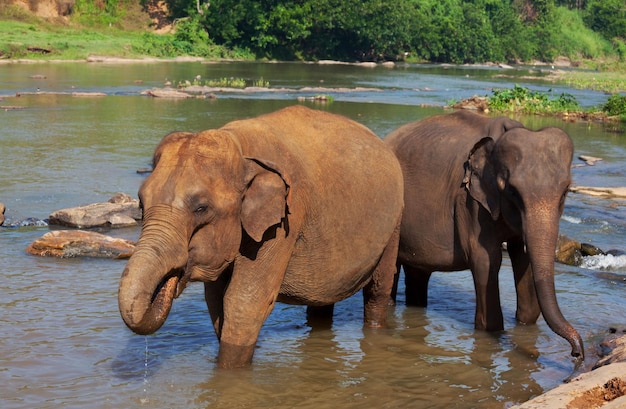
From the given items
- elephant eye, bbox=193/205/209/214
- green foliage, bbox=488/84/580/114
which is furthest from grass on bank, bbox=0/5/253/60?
elephant eye, bbox=193/205/209/214

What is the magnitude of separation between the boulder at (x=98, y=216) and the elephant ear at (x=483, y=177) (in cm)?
601

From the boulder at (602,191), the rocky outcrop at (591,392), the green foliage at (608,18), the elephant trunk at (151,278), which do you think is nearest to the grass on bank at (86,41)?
the boulder at (602,191)

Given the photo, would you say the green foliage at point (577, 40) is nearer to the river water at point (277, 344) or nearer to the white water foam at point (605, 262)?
the river water at point (277, 344)

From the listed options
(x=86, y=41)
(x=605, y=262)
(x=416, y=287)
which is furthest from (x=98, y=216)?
(x=86, y=41)

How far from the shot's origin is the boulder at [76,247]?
35.3ft

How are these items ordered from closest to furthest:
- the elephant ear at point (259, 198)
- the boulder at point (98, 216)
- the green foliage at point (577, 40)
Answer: the elephant ear at point (259, 198)
the boulder at point (98, 216)
the green foliage at point (577, 40)

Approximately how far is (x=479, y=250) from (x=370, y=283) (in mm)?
963

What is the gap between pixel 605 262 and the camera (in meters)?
11.4

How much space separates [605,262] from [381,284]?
433cm

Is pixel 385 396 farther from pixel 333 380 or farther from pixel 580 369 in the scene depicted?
pixel 580 369

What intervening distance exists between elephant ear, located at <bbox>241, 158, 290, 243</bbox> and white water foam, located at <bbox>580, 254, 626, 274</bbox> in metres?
6.36

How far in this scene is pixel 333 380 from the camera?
7.28 metres

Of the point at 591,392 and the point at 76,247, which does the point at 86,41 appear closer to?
the point at 76,247

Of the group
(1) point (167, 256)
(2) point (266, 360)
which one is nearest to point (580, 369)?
(2) point (266, 360)
